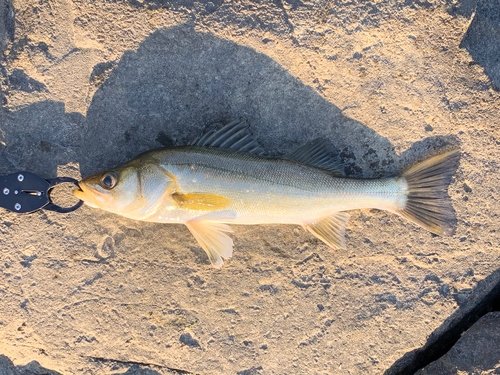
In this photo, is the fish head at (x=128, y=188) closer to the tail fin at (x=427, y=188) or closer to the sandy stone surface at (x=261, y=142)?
the sandy stone surface at (x=261, y=142)

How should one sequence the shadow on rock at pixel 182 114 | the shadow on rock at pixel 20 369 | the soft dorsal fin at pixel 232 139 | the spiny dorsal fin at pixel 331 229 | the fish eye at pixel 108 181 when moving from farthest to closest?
the shadow on rock at pixel 20 369, the shadow on rock at pixel 182 114, the spiny dorsal fin at pixel 331 229, the soft dorsal fin at pixel 232 139, the fish eye at pixel 108 181

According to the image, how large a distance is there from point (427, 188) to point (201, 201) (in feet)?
7.23

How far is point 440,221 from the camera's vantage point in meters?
3.65

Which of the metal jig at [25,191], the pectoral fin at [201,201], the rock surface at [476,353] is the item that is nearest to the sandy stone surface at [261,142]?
the metal jig at [25,191]

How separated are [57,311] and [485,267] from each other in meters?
4.40

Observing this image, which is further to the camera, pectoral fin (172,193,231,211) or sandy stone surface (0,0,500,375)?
sandy stone surface (0,0,500,375)

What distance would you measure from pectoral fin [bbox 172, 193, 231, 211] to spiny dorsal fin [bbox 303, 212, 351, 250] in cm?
85

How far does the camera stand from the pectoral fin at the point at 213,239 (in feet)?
11.6

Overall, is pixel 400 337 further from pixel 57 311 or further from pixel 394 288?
pixel 57 311

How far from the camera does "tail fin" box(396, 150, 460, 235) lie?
11.8ft

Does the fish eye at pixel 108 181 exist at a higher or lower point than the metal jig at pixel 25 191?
higher

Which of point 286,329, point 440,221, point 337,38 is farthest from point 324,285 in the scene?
point 337,38

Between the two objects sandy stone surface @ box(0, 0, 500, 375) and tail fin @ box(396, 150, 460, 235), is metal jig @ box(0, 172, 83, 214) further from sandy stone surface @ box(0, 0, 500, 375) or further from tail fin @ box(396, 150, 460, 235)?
tail fin @ box(396, 150, 460, 235)

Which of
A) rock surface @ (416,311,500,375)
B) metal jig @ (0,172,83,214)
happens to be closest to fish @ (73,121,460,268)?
metal jig @ (0,172,83,214)
